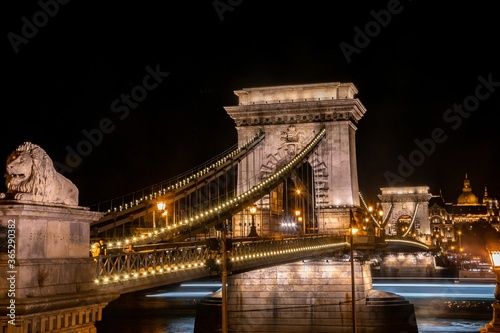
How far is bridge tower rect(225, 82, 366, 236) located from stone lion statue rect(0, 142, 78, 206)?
3663 centimetres

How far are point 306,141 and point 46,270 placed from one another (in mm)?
39406

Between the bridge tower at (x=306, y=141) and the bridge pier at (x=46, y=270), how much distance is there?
35.9 metres

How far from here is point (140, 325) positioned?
51.9m

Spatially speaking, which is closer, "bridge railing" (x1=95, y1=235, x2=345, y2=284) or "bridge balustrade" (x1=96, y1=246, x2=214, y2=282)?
"bridge balustrade" (x1=96, y1=246, x2=214, y2=282)

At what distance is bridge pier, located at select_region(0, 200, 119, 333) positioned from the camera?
13203 mm

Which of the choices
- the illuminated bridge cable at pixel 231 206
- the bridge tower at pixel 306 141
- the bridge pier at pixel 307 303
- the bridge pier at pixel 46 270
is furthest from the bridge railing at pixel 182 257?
the bridge tower at pixel 306 141

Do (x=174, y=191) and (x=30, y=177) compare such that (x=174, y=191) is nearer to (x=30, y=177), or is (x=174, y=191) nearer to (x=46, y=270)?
(x=30, y=177)

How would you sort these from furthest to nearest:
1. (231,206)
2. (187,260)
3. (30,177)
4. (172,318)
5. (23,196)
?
(172,318), (231,206), (187,260), (30,177), (23,196)

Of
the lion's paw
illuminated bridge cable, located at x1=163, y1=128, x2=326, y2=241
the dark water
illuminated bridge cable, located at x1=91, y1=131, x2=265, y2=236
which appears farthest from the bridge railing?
the dark water

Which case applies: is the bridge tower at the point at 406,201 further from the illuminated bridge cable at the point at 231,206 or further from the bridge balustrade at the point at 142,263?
the bridge balustrade at the point at 142,263

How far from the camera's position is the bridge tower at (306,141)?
51656 mm

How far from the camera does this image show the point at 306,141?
2060 inches

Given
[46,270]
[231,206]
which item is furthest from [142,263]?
[231,206]

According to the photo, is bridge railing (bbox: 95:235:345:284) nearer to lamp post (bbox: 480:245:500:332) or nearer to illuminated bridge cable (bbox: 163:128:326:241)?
illuminated bridge cable (bbox: 163:128:326:241)
